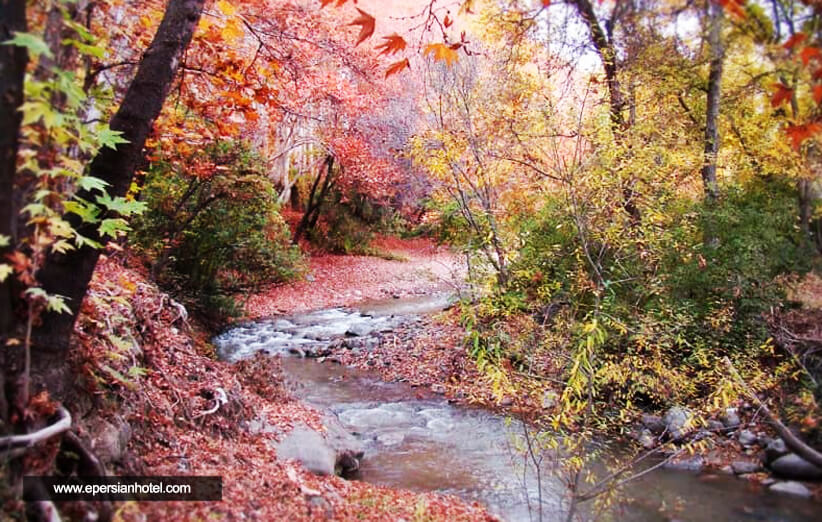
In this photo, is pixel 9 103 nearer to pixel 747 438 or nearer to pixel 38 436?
pixel 38 436

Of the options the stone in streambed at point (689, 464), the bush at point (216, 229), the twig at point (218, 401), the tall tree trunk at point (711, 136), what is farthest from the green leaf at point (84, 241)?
the tall tree trunk at point (711, 136)

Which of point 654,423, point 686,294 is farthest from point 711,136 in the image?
point 654,423

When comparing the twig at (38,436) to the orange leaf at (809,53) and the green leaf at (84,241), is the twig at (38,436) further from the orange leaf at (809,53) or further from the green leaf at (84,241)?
the orange leaf at (809,53)

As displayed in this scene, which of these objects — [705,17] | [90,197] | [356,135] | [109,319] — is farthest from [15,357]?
[356,135]

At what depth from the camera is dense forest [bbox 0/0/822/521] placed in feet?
10.1

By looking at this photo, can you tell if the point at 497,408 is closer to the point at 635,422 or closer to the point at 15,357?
the point at 635,422

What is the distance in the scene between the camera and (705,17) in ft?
13.6

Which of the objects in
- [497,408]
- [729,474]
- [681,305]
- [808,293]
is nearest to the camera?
[729,474]

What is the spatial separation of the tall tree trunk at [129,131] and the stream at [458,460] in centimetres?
368

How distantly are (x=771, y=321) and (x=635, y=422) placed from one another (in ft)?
6.93

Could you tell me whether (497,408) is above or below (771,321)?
below

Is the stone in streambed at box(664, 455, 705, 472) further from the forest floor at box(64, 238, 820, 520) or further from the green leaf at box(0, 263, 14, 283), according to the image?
the green leaf at box(0, 263, 14, 283)

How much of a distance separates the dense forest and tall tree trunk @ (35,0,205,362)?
14 millimetres

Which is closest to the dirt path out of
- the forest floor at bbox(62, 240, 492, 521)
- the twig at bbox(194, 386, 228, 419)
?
the forest floor at bbox(62, 240, 492, 521)
